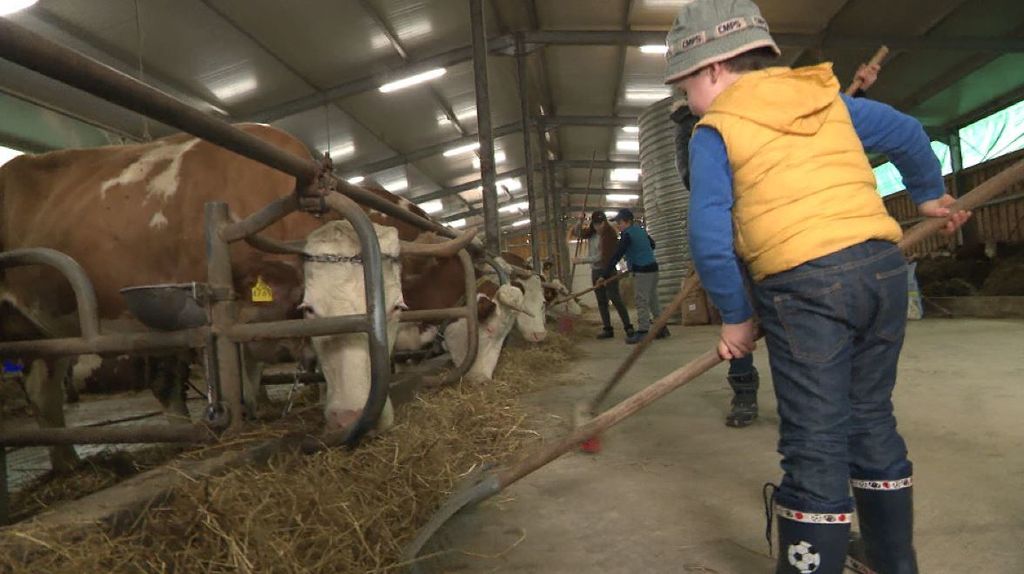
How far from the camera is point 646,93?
47.2 feet

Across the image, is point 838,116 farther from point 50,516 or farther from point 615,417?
point 50,516

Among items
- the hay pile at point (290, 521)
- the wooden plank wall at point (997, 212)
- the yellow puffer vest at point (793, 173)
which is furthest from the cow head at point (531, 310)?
the wooden plank wall at point (997, 212)

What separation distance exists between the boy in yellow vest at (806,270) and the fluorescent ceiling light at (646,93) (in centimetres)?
1351

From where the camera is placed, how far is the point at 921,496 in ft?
6.47

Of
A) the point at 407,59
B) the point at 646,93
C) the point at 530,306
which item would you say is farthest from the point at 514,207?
the point at 530,306

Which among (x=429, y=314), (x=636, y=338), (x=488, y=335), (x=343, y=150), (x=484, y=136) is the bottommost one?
(x=636, y=338)

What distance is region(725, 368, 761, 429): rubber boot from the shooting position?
3.05 m

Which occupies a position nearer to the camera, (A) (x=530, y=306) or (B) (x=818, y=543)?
(B) (x=818, y=543)

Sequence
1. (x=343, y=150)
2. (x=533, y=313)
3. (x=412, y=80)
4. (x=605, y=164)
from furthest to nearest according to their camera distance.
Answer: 1. (x=605, y=164)
2. (x=343, y=150)
3. (x=412, y=80)
4. (x=533, y=313)

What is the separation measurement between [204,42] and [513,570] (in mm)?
8651

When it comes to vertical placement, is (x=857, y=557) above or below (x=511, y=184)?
below

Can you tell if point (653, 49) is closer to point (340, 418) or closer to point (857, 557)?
point (340, 418)

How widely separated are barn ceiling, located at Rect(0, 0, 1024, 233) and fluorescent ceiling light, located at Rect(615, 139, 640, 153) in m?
3.45

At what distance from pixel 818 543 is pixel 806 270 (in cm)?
56
